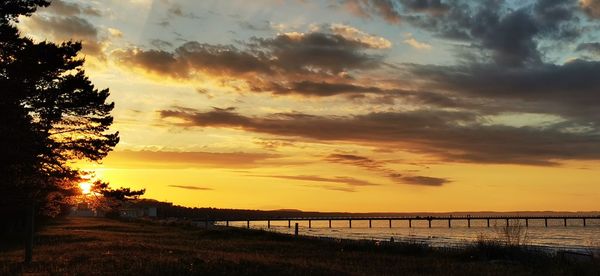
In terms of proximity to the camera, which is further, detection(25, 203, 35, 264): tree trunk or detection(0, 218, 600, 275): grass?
detection(25, 203, 35, 264): tree trunk

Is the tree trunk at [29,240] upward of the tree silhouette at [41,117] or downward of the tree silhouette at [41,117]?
downward

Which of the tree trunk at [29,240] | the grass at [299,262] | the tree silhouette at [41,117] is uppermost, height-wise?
the tree silhouette at [41,117]

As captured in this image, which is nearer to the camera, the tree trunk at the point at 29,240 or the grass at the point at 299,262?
the grass at the point at 299,262

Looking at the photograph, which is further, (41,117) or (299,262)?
(41,117)

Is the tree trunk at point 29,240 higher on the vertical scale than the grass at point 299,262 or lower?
higher

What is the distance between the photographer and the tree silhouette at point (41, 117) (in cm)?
2003

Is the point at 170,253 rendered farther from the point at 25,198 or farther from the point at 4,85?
the point at 4,85

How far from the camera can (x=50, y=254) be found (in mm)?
24172

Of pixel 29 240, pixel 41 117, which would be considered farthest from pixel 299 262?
pixel 41 117

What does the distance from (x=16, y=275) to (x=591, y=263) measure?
62.4 ft

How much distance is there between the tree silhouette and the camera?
20031 mm

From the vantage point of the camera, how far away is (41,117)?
3108cm

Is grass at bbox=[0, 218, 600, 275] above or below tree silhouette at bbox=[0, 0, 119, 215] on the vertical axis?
below

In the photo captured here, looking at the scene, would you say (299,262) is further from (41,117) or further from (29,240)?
(41,117)
